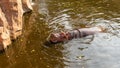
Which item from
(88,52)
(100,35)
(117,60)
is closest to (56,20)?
(100,35)

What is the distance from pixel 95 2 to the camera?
1808cm

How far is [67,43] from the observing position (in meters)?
12.0

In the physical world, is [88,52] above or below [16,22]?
below

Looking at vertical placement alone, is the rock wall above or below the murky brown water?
above

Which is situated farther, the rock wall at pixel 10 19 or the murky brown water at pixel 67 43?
the rock wall at pixel 10 19

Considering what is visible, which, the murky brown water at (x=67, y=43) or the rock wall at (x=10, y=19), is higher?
the rock wall at (x=10, y=19)

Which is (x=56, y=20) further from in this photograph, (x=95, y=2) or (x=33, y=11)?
(x=95, y=2)

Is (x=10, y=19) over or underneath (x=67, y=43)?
over

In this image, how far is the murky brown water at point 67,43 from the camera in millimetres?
10641

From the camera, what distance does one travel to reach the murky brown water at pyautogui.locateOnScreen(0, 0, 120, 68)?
10.6m

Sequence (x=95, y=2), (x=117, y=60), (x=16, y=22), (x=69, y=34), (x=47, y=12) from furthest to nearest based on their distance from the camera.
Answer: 1. (x=95, y=2)
2. (x=47, y=12)
3. (x=16, y=22)
4. (x=69, y=34)
5. (x=117, y=60)

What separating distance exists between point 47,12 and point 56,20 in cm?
189

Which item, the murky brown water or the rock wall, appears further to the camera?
the rock wall

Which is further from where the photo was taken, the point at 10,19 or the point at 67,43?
the point at 10,19
